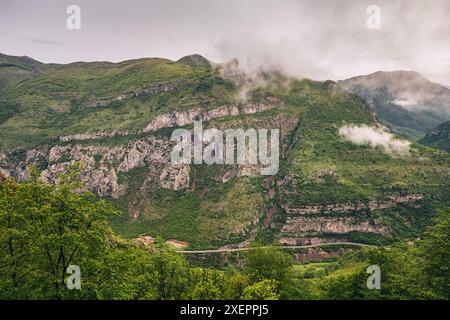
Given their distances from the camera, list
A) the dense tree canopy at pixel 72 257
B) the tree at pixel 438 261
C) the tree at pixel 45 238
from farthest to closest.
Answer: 1. the tree at pixel 438 261
2. the dense tree canopy at pixel 72 257
3. the tree at pixel 45 238

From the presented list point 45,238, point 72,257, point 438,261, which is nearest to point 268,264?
point 438,261

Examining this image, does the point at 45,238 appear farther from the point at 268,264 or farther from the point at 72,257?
the point at 268,264

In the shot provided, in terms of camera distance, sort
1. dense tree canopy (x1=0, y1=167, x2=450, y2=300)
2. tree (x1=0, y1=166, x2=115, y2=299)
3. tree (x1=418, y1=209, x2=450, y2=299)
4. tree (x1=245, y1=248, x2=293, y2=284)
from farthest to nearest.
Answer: tree (x1=245, y1=248, x2=293, y2=284)
tree (x1=418, y1=209, x2=450, y2=299)
dense tree canopy (x1=0, y1=167, x2=450, y2=300)
tree (x1=0, y1=166, x2=115, y2=299)

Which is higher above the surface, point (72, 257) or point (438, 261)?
point (72, 257)

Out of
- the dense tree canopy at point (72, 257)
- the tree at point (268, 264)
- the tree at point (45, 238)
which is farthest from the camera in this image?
the tree at point (268, 264)

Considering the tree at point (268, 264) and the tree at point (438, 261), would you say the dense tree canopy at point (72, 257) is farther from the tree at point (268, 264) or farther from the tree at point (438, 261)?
the tree at point (268, 264)

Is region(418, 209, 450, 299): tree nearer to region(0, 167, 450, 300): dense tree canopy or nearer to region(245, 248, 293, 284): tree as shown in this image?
region(0, 167, 450, 300): dense tree canopy

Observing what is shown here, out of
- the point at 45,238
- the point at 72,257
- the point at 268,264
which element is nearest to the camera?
the point at 45,238

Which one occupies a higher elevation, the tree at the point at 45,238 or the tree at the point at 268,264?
the tree at the point at 45,238

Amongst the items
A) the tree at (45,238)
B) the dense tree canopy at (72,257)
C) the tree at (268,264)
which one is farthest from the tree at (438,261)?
the tree at (45,238)

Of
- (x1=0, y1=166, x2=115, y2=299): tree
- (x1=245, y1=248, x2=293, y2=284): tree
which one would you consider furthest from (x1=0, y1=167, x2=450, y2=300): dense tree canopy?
(x1=245, y1=248, x2=293, y2=284): tree

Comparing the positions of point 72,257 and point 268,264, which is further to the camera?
point 268,264
